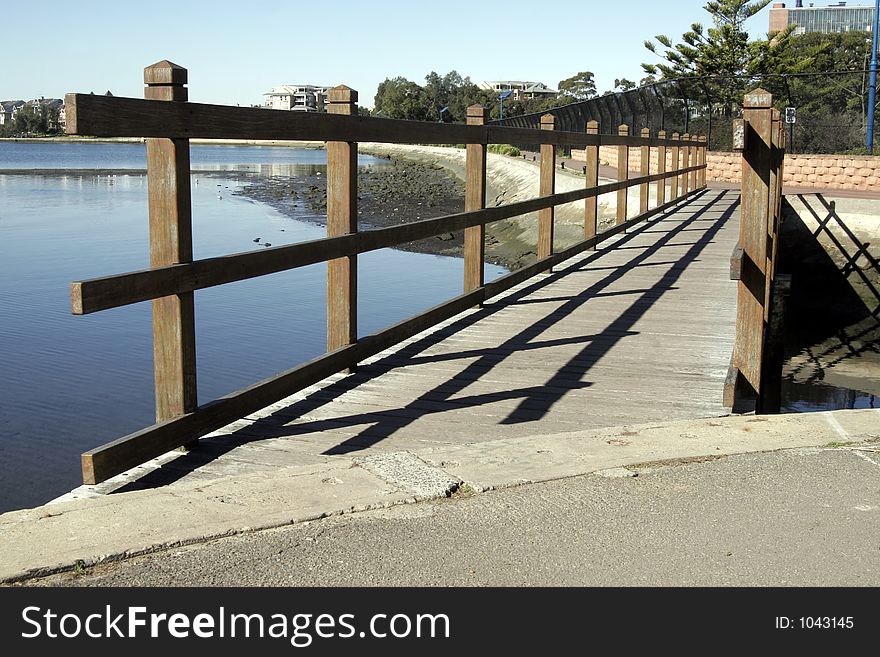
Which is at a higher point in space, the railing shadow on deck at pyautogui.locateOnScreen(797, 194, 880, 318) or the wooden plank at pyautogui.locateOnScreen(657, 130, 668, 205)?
the wooden plank at pyautogui.locateOnScreen(657, 130, 668, 205)

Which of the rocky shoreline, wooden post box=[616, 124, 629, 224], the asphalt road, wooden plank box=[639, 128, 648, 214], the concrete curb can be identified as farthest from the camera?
the rocky shoreline

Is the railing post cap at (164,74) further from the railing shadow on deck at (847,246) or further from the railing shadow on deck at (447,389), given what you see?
the railing shadow on deck at (847,246)

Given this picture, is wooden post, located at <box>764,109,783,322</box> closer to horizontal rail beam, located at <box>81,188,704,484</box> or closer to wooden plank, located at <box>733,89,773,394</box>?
wooden plank, located at <box>733,89,773,394</box>

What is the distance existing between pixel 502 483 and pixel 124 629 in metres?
1.62

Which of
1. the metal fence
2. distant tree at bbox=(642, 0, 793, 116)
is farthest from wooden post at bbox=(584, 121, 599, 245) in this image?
distant tree at bbox=(642, 0, 793, 116)

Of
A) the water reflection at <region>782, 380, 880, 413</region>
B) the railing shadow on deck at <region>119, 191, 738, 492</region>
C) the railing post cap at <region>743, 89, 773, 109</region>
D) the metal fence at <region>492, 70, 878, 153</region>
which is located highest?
the metal fence at <region>492, 70, 878, 153</region>

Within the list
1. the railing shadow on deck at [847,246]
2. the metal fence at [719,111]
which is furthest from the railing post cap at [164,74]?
the metal fence at [719,111]

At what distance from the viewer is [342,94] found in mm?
6387

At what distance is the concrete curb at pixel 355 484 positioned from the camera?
10.8 feet

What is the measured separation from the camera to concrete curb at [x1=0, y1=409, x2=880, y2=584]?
328 cm

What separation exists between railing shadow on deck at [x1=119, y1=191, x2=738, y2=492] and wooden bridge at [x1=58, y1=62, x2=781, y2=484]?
0.02 meters

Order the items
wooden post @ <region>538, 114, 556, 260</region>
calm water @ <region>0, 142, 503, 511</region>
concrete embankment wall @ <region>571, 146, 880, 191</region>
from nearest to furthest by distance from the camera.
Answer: calm water @ <region>0, 142, 503, 511</region>, wooden post @ <region>538, 114, 556, 260</region>, concrete embankment wall @ <region>571, 146, 880, 191</region>

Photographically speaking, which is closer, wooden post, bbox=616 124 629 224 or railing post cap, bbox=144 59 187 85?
railing post cap, bbox=144 59 187 85

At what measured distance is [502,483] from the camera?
13.1ft
